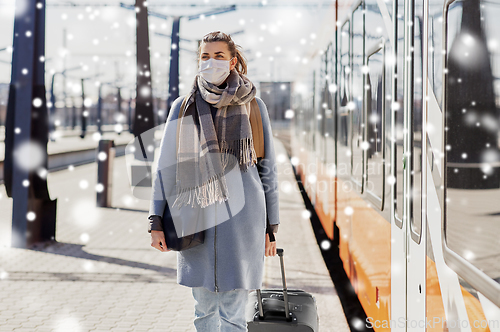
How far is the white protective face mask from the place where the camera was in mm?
2566

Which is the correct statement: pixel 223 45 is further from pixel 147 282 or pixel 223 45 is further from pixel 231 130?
pixel 147 282

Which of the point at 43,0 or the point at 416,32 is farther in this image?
the point at 43,0

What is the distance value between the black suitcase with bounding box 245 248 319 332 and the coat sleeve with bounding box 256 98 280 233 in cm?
34

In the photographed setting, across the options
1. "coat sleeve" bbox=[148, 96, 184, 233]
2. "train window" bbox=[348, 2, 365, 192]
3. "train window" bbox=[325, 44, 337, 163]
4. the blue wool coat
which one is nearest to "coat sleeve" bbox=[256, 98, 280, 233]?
the blue wool coat

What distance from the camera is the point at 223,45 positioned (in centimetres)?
260

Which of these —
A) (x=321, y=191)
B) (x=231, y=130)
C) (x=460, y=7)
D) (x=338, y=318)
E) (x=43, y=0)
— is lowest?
(x=338, y=318)

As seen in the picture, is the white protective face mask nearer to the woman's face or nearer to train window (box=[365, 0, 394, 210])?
the woman's face

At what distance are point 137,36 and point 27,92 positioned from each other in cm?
569

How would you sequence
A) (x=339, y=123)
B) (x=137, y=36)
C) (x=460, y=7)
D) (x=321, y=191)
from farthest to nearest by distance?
(x=137, y=36) → (x=321, y=191) → (x=339, y=123) → (x=460, y=7)

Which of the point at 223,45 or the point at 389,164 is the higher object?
the point at 223,45

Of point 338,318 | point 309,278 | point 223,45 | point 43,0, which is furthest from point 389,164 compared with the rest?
point 43,0

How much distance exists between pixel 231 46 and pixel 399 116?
0.90m

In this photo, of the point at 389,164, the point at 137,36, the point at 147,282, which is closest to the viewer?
the point at 389,164

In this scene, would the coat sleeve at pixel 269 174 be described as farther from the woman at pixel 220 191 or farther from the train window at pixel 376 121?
the train window at pixel 376 121
